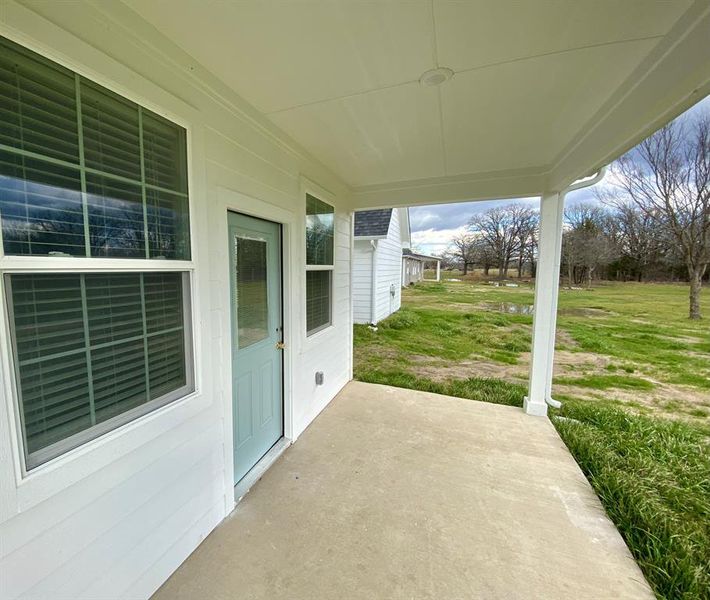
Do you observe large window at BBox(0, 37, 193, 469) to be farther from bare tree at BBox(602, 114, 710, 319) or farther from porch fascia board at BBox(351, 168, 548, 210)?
bare tree at BBox(602, 114, 710, 319)

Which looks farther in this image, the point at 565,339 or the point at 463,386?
the point at 565,339

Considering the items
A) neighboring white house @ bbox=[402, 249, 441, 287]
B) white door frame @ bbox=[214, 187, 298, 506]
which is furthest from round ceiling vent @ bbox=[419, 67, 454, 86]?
neighboring white house @ bbox=[402, 249, 441, 287]

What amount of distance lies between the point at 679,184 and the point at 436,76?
10.1m

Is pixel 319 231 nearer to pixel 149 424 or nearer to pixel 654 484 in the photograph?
pixel 149 424

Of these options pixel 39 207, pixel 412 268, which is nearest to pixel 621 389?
pixel 39 207

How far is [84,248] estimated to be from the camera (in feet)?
3.79

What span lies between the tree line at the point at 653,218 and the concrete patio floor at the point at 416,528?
6.38 m

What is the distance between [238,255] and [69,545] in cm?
163

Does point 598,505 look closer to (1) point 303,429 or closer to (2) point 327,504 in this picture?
(2) point 327,504

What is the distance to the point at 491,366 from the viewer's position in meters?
5.24

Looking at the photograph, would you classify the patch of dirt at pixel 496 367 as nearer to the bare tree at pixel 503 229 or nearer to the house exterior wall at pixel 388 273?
the house exterior wall at pixel 388 273

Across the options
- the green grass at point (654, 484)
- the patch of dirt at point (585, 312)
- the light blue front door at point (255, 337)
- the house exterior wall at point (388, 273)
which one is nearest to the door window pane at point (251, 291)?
the light blue front door at point (255, 337)

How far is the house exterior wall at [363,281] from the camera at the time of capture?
7.89 m

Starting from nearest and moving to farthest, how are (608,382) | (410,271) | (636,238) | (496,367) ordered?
(608,382), (496,367), (636,238), (410,271)
